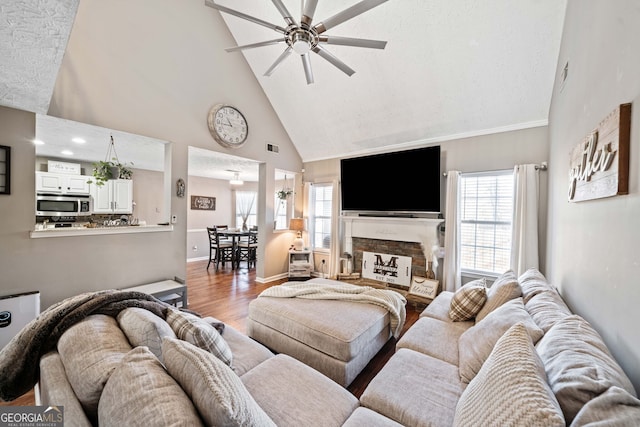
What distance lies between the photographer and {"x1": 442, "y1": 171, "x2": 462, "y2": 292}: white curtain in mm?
3590

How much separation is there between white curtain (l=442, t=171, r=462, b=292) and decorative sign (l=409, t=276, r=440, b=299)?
196 millimetres

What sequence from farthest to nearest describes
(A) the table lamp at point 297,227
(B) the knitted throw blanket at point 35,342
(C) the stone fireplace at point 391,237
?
(A) the table lamp at point 297,227 < (C) the stone fireplace at point 391,237 < (B) the knitted throw blanket at point 35,342

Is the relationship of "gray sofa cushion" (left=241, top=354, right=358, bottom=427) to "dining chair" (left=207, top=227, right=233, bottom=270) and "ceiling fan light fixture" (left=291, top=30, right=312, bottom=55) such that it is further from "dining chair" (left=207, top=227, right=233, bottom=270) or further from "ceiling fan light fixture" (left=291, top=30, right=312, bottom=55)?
"dining chair" (left=207, top=227, right=233, bottom=270)

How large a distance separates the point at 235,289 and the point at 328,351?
9.59ft

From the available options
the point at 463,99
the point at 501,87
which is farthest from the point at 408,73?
the point at 501,87

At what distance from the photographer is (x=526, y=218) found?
10.0 feet

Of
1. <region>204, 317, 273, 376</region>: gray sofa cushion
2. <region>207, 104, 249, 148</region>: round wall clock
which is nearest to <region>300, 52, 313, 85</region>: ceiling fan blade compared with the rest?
<region>207, 104, 249, 148</region>: round wall clock

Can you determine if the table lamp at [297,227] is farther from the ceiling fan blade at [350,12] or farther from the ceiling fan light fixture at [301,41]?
the ceiling fan blade at [350,12]

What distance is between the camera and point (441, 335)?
1901mm

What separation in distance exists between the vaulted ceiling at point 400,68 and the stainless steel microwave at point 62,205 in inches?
138

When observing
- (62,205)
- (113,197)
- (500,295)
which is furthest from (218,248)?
(500,295)

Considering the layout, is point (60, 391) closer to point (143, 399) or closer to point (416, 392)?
point (143, 399)

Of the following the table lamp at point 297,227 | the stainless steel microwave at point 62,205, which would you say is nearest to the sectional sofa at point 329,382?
the table lamp at point 297,227

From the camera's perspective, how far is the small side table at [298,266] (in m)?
5.00
